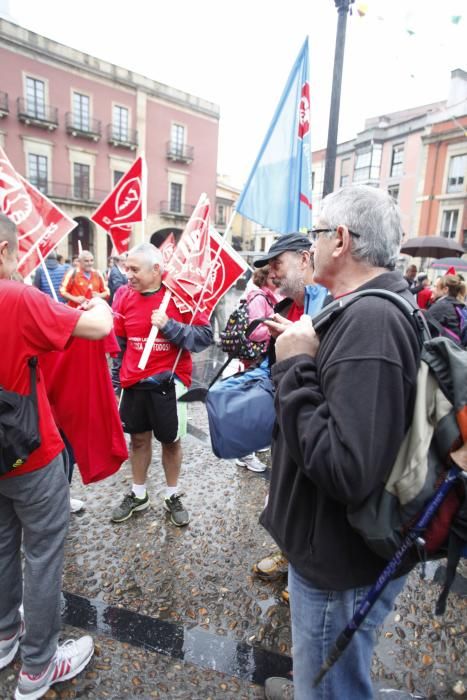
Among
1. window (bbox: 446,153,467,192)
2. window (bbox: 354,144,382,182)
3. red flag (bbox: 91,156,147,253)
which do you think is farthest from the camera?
window (bbox: 354,144,382,182)

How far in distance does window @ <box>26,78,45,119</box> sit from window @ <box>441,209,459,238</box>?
28.4 metres

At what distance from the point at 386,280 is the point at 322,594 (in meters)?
1.02

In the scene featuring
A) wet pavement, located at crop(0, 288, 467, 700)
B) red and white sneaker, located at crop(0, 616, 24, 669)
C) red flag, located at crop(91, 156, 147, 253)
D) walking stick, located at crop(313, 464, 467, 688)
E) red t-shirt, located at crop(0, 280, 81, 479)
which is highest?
red flag, located at crop(91, 156, 147, 253)

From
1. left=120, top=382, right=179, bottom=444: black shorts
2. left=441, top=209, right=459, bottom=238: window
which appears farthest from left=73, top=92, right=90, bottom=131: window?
left=120, top=382, right=179, bottom=444: black shorts

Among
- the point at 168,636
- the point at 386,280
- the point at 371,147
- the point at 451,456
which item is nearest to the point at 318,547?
the point at 451,456

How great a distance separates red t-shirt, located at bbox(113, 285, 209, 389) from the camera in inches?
127

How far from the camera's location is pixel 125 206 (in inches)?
215

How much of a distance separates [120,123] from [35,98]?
5540mm

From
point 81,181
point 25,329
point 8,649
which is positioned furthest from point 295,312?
point 81,181

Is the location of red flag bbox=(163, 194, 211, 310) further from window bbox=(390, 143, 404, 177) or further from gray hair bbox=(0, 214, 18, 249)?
window bbox=(390, 143, 404, 177)

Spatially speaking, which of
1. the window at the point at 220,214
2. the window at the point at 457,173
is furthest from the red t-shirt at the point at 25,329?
the window at the point at 220,214

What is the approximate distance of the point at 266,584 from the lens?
2.70 m

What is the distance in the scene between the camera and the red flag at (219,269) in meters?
3.61

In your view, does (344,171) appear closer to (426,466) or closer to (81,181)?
(81,181)
